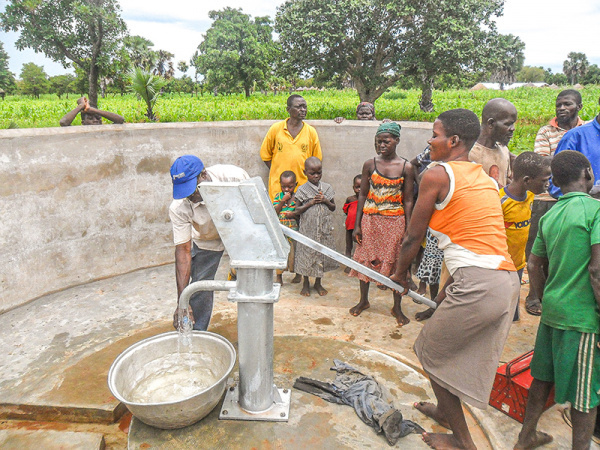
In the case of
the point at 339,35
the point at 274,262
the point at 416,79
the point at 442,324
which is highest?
the point at 339,35

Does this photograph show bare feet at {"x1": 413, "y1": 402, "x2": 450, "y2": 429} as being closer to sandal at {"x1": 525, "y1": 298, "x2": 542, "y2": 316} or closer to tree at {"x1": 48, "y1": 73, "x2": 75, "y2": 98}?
sandal at {"x1": 525, "y1": 298, "x2": 542, "y2": 316}

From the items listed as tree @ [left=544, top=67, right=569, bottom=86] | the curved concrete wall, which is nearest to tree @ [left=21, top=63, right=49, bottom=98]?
the curved concrete wall

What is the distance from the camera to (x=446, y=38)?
402 inches

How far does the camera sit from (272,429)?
206 cm

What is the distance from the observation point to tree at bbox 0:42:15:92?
27708 mm

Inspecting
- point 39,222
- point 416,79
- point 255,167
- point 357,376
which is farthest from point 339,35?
point 357,376

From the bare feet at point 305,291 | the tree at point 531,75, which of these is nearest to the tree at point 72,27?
the bare feet at point 305,291

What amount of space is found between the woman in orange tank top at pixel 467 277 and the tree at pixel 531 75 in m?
88.0

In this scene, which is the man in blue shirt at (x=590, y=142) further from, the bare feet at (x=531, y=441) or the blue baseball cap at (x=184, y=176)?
the blue baseball cap at (x=184, y=176)

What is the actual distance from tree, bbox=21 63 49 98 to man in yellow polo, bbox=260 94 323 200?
113 ft

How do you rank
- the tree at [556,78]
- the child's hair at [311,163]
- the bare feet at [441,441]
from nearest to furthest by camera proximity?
1. the bare feet at [441,441]
2. the child's hair at [311,163]
3. the tree at [556,78]

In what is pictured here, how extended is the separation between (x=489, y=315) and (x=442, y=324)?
7.9 inches

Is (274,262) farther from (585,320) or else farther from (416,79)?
(416,79)

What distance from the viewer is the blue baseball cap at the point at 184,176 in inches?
91.7
